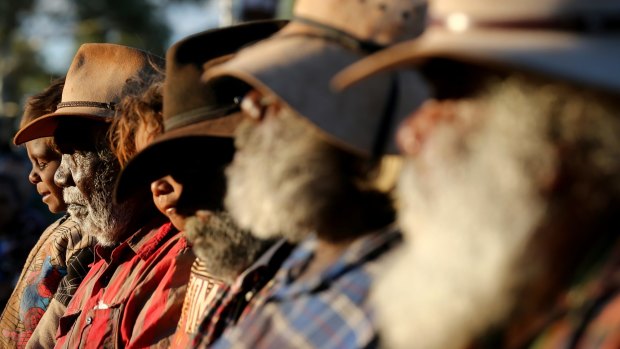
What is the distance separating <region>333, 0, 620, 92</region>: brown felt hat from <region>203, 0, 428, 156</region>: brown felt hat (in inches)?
22.0

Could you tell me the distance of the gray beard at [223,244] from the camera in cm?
315

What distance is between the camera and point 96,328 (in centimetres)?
412

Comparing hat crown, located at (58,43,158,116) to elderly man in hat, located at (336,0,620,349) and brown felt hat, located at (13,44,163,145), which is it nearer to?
brown felt hat, located at (13,44,163,145)

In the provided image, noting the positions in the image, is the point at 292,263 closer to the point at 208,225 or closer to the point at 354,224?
the point at 354,224

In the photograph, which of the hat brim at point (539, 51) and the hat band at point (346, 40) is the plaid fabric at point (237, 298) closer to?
the hat band at point (346, 40)

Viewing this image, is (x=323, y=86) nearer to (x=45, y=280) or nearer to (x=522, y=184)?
(x=522, y=184)

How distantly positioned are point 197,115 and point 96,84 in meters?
1.83

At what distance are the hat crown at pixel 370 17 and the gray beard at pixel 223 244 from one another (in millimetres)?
698

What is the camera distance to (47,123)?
16.4 ft

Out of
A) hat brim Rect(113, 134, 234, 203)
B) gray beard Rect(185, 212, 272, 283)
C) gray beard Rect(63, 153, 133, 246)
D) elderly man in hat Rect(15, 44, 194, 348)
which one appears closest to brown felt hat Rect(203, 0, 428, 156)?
hat brim Rect(113, 134, 234, 203)

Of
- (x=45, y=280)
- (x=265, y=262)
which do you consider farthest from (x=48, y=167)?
(x=265, y=262)

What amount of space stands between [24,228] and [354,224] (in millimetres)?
5070

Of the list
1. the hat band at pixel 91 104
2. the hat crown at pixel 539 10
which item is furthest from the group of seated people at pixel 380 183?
the hat band at pixel 91 104

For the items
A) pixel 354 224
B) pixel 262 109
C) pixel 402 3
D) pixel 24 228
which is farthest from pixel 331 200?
pixel 24 228
